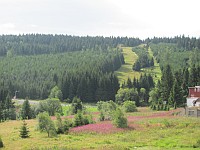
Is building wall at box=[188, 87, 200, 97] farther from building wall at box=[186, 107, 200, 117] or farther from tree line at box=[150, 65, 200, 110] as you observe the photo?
building wall at box=[186, 107, 200, 117]

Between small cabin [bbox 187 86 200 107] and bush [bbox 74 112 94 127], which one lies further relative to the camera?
small cabin [bbox 187 86 200 107]

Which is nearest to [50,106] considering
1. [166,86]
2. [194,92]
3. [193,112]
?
[166,86]

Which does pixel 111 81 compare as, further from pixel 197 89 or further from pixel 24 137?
pixel 24 137

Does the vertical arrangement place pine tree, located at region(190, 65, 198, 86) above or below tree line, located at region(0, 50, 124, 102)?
above

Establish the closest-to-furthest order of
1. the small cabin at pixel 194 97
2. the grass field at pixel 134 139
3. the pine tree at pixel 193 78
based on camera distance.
A: the grass field at pixel 134 139
the small cabin at pixel 194 97
the pine tree at pixel 193 78

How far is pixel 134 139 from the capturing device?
42781mm

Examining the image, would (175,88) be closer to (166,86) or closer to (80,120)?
(166,86)

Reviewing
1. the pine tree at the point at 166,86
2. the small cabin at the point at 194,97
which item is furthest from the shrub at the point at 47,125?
the pine tree at the point at 166,86

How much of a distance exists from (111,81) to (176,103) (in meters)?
54.1

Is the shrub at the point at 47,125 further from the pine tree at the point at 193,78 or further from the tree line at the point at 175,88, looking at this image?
the pine tree at the point at 193,78

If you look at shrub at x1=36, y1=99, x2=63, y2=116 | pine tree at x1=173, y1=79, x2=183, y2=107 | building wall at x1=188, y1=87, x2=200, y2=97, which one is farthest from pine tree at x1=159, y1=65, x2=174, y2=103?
shrub at x1=36, y1=99, x2=63, y2=116

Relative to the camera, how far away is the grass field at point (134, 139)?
37925mm

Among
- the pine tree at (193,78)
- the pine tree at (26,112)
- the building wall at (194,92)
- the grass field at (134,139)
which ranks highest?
the pine tree at (193,78)

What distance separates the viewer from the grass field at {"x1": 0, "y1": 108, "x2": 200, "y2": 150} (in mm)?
37925
